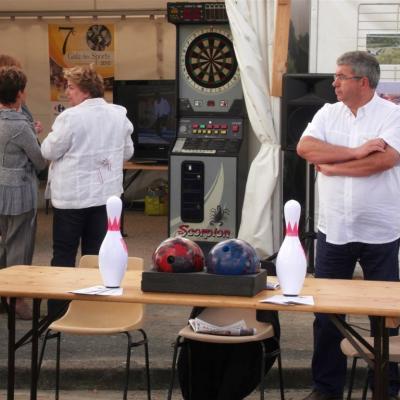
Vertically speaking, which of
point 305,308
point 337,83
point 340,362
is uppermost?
point 337,83

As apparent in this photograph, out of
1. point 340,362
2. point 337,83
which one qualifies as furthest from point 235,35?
point 340,362

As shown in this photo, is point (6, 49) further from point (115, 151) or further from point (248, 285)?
point (248, 285)

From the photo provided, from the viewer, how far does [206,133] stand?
8789 millimetres

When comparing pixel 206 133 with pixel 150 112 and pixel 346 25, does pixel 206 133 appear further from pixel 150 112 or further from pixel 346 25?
pixel 150 112

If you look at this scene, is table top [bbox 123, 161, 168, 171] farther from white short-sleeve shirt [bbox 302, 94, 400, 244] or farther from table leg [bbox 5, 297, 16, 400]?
table leg [bbox 5, 297, 16, 400]

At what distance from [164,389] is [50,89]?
20.8 ft

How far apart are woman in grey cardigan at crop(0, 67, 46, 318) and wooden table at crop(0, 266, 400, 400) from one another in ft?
5.91

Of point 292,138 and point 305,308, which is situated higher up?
point 292,138

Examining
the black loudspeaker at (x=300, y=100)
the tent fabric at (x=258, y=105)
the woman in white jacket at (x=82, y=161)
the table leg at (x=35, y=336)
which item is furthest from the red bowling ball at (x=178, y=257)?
the tent fabric at (x=258, y=105)

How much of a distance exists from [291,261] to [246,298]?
225mm

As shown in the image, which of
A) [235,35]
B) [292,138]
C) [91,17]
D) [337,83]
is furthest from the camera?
[91,17]

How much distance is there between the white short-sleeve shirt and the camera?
4.72 m

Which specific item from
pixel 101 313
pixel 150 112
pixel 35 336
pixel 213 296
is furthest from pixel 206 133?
pixel 213 296

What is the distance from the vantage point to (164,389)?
18.0 feet
